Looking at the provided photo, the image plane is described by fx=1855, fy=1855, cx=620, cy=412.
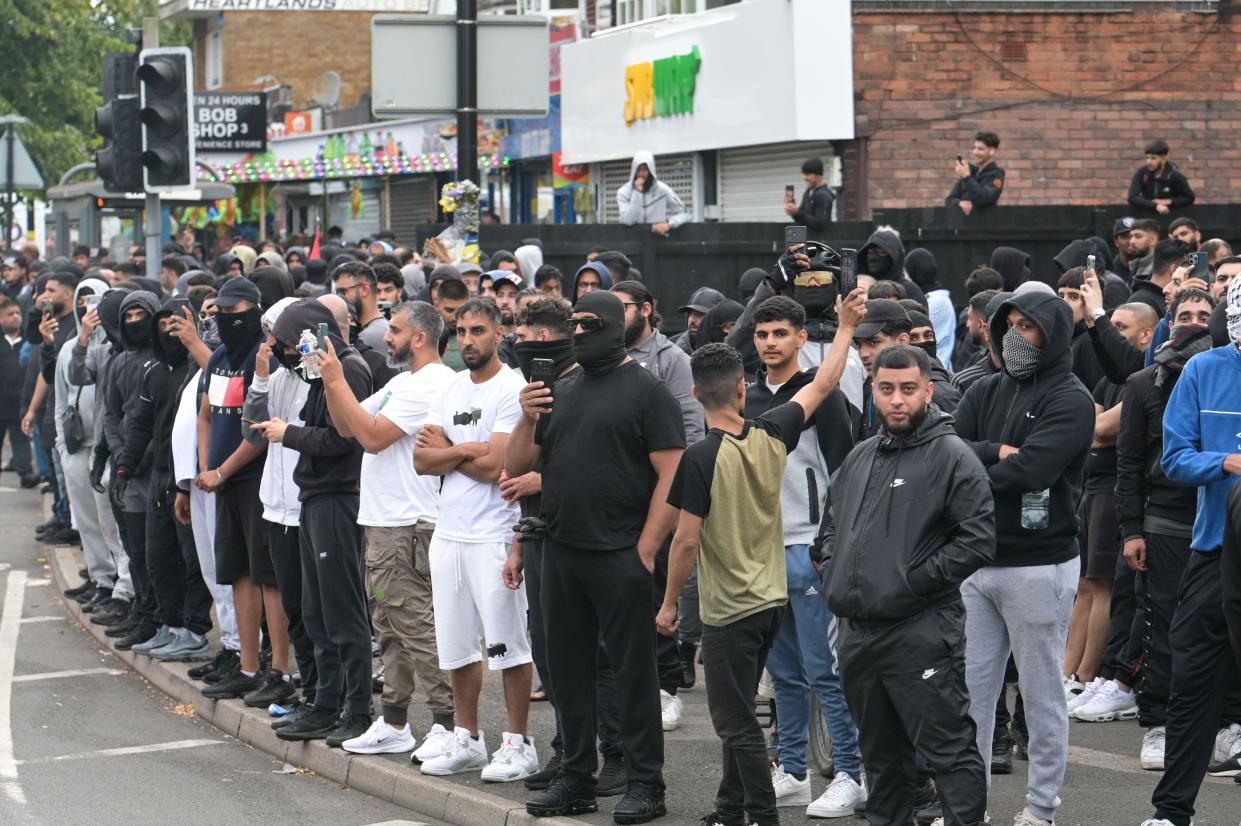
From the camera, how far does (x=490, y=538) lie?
8.41 meters

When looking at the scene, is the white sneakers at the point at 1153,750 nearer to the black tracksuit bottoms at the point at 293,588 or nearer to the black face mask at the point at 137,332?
the black tracksuit bottoms at the point at 293,588

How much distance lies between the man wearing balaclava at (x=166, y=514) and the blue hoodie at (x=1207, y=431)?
636 cm

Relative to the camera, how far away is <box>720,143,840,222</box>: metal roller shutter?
19.9m

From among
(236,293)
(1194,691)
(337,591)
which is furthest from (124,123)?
(1194,691)

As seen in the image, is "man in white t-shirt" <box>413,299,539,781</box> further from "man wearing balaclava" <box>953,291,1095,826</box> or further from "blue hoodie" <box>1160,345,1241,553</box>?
"blue hoodie" <box>1160,345,1241,553</box>

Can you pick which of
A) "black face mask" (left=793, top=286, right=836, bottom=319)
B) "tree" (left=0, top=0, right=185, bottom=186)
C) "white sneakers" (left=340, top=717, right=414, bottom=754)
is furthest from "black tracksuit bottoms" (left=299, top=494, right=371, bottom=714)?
"tree" (left=0, top=0, right=185, bottom=186)

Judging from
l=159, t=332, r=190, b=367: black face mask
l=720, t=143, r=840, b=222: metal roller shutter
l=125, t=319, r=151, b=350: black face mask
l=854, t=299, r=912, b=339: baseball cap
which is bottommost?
l=159, t=332, r=190, b=367: black face mask

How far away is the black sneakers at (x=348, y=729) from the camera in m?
9.23

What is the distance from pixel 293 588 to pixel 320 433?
1.10 m

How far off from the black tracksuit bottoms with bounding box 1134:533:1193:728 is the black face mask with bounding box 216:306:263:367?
4.96 metres

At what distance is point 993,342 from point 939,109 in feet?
40.3

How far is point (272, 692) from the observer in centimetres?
1027

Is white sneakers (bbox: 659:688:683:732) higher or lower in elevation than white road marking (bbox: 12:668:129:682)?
higher

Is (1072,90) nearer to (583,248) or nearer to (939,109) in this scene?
(939,109)
